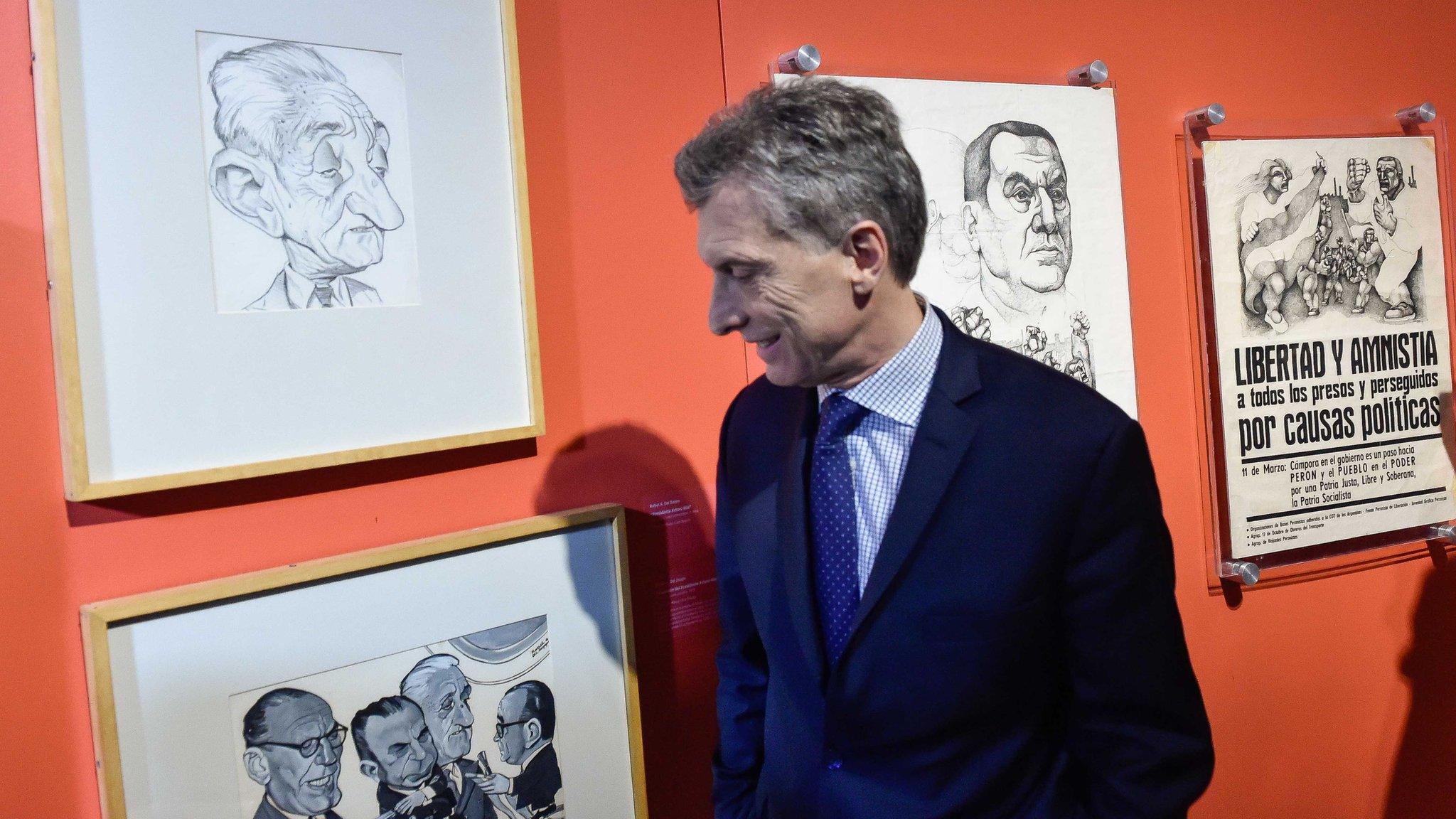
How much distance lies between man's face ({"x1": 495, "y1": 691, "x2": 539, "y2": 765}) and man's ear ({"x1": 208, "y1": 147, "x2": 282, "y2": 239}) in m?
0.63

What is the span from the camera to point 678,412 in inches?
55.4

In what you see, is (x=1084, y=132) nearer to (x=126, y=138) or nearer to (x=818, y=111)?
(x=818, y=111)

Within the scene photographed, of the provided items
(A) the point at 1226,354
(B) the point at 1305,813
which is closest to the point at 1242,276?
(A) the point at 1226,354

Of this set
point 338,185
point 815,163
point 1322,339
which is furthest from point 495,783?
point 1322,339

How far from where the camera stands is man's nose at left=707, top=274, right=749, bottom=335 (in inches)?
40.5

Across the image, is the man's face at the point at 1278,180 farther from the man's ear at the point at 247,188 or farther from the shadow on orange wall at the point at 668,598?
the man's ear at the point at 247,188

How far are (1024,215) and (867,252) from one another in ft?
2.38

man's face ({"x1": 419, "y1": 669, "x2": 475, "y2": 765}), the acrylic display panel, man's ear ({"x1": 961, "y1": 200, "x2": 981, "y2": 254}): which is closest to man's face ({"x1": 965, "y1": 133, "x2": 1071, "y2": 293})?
man's ear ({"x1": 961, "y1": 200, "x2": 981, "y2": 254})

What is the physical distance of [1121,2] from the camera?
5.83ft

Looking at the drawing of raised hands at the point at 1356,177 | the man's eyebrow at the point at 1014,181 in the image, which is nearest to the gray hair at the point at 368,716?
the man's eyebrow at the point at 1014,181

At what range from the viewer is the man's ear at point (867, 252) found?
1002 mm

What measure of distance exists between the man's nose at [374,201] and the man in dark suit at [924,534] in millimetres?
350

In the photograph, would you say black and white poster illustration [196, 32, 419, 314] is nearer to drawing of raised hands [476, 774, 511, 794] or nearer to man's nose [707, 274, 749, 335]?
man's nose [707, 274, 749, 335]

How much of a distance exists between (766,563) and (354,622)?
19.2 inches
